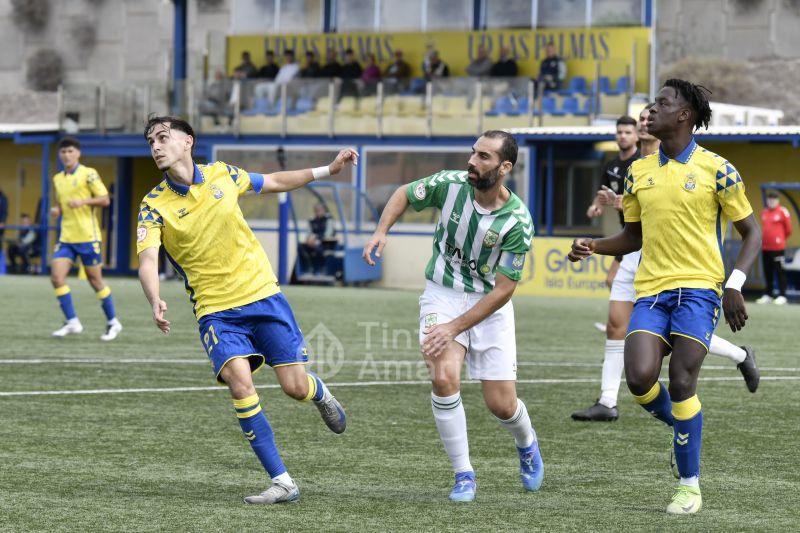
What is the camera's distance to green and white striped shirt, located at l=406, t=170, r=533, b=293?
715 cm

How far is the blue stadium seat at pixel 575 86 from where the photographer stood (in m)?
31.2

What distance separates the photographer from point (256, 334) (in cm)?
734

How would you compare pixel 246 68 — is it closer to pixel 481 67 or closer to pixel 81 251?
pixel 481 67

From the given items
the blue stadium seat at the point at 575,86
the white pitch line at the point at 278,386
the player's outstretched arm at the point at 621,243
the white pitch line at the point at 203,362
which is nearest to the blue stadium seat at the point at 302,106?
the blue stadium seat at the point at 575,86

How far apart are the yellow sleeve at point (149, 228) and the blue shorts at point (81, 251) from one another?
8.78 m

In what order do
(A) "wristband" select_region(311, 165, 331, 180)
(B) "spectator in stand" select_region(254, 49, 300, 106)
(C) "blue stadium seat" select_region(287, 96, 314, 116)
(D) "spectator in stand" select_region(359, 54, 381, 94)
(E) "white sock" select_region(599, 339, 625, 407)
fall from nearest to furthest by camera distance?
(A) "wristband" select_region(311, 165, 331, 180)
(E) "white sock" select_region(599, 339, 625, 407)
(D) "spectator in stand" select_region(359, 54, 381, 94)
(C) "blue stadium seat" select_region(287, 96, 314, 116)
(B) "spectator in stand" select_region(254, 49, 300, 106)

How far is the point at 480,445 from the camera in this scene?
888 cm

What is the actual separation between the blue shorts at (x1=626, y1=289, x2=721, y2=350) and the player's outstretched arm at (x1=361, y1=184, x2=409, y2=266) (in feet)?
4.25

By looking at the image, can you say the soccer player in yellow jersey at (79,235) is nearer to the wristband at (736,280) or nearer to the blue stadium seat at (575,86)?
the wristband at (736,280)

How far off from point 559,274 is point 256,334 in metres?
20.6

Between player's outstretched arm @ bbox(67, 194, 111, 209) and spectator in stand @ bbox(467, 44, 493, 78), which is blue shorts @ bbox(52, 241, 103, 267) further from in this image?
spectator in stand @ bbox(467, 44, 493, 78)

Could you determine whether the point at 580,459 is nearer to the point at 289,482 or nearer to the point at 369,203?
the point at 289,482

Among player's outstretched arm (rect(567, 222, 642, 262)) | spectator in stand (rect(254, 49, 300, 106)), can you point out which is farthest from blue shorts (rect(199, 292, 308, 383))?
spectator in stand (rect(254, 49, 300, 106))

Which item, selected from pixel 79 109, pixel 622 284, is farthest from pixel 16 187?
pixel 622 284
